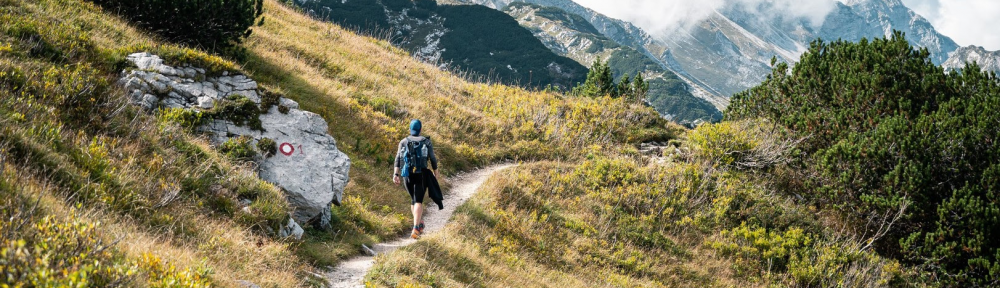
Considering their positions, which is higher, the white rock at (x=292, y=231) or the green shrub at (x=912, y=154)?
the green shrub at (x=912, y=154)

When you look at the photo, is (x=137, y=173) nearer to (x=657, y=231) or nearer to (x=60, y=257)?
(x=60, y=257)

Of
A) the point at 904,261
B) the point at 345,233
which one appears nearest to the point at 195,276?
the point at 345,233

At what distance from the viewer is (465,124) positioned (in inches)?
723

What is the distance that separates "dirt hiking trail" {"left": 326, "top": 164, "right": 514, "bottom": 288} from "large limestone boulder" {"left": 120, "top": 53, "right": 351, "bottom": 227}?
1.26m

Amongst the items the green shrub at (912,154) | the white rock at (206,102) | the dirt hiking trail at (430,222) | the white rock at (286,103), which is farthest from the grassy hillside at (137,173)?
the green shrub at (912,154)

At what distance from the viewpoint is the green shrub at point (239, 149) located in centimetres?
910

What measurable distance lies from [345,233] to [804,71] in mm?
16273

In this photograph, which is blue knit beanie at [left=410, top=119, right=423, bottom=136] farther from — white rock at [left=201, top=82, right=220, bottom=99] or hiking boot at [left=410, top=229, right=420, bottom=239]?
white rock at [left=201, top=82, right=220, bottom=99]

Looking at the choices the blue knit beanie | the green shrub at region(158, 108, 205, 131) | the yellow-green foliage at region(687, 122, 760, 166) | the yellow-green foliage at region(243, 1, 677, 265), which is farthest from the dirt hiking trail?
the yellow-green foliage at region(687, 122, 760, 166)

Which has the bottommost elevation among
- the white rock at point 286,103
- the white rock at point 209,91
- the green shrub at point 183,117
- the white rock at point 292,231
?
the white rock at point 292,231

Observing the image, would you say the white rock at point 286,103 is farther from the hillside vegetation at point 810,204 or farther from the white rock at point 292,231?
the hillside vegetation at point 810,204

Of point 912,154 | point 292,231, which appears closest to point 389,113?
point 292,231

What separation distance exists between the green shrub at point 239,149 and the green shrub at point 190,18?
5326mm

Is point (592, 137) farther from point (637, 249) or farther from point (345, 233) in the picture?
point (345, 233)
